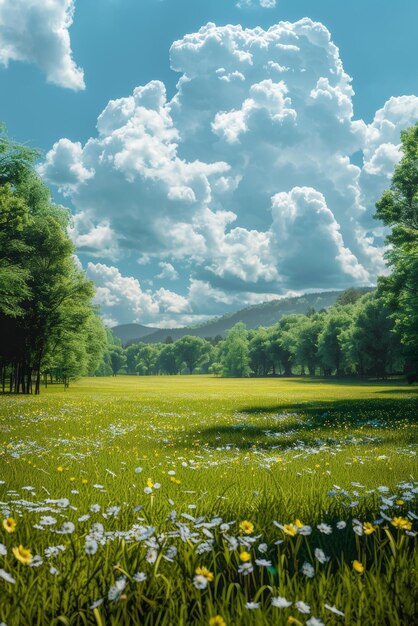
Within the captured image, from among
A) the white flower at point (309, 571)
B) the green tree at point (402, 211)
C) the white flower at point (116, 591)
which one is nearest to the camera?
the white flower at point (116, 591)

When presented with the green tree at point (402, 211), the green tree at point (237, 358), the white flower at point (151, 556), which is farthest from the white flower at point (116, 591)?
the green tree at point (237, 358)

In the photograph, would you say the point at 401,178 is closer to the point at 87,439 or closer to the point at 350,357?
the point at 87,439

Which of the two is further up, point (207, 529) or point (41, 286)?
point (41, 286)

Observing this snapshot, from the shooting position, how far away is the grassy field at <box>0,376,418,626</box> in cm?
240

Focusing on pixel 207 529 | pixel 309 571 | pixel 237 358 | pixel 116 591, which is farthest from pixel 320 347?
pixel 116 591

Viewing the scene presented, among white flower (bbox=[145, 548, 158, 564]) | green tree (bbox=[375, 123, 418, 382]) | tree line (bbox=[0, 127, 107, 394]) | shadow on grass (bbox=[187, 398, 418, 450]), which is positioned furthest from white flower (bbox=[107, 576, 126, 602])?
tree line (bbox=[0, 127, 107, 394])

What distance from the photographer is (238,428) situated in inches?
605

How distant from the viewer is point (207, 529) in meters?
3.74

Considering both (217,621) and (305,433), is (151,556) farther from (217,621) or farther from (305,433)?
(305,433)

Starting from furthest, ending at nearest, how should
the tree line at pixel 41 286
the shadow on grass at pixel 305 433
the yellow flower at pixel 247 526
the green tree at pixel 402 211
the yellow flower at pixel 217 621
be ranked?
1. the tree line at pixel 41 286
2. the green tree at pixel 402 211
3. the shadow on grass at pixel 305 433
4. the yellow flower at pixel 247 526
5. the yellow flower at pixel 217 621

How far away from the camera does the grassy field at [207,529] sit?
94.3 inches

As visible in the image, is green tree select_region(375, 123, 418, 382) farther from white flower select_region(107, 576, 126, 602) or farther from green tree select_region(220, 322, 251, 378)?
green tree select_region(220, 322, 251, 378)

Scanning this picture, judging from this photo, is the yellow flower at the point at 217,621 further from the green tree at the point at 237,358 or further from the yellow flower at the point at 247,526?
the green tree at the point at 237,358

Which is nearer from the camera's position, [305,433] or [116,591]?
[116,591]
